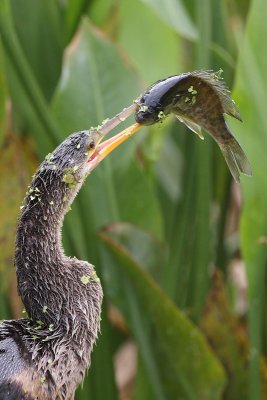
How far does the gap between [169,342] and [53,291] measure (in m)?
0.63

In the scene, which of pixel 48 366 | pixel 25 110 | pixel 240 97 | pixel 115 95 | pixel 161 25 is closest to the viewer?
pixel 48 366

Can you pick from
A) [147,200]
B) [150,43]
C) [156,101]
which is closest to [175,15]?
[147,200]

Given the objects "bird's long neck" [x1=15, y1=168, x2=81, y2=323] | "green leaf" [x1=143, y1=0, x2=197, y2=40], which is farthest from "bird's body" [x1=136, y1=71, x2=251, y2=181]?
"green leaf" [x1=143, y1=0, x2=197, y2=40]

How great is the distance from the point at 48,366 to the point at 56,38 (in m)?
0.90

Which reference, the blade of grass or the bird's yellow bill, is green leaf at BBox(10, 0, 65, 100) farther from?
the bird's yellow bill

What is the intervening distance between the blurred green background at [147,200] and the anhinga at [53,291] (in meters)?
0.46

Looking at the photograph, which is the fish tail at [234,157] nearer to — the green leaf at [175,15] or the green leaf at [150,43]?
the green leaf at [175,15]

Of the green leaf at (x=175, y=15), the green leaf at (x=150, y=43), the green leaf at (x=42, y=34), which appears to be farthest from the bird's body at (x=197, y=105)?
the green leaf at (x=150, y=43)

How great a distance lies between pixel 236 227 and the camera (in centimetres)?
234

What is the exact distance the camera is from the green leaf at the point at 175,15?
1.42 metres

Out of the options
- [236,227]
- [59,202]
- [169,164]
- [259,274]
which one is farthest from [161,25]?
[59,202]

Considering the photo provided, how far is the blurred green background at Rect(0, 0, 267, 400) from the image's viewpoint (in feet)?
4.56

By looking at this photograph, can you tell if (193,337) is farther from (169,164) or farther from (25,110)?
(169,164)

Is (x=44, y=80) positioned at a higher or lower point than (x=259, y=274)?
higher
